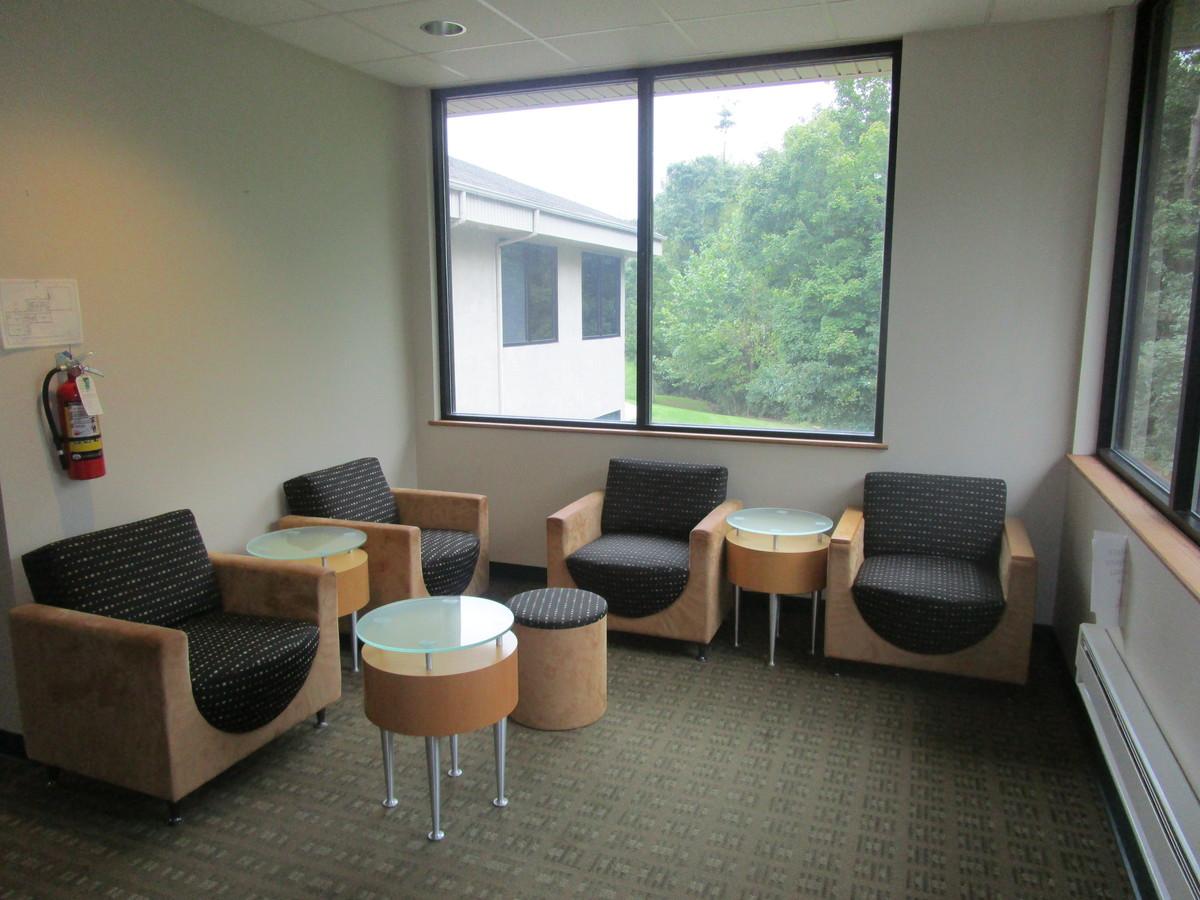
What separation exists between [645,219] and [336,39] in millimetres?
1626

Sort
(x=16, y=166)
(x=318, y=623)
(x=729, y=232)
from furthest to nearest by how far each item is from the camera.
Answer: (x=729, y=232)
(x=318, y=623)
(x=16, y=166)

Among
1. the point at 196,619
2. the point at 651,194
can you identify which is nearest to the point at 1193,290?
the point at 651,194

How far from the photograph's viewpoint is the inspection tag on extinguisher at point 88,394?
283 cm

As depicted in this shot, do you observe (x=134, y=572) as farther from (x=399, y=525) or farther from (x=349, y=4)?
(x=349, y=4)

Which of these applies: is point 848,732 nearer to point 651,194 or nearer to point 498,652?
point 498,652

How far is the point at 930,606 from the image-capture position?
10.5ft

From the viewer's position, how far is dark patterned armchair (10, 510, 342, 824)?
2.45 m

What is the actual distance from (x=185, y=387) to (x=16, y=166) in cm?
96

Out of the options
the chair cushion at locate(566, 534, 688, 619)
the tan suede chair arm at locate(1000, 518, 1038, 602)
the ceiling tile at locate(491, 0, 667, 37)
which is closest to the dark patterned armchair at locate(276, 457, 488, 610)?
the chair cushion at locate(566, 534, 688, 619)

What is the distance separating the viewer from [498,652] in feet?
8.35

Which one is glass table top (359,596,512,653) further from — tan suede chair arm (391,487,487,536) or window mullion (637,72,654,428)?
window mullion (637,72,654,428)

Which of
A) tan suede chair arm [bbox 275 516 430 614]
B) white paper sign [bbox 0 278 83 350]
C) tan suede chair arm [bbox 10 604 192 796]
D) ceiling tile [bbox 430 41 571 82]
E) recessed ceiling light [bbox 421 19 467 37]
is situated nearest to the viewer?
tan suede chair arm [bbox 10 604 192 796]

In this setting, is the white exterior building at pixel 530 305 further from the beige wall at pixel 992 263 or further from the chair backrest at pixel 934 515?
the chair backrest at pixel 934 515

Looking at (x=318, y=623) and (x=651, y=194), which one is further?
(x=651, y=194)
